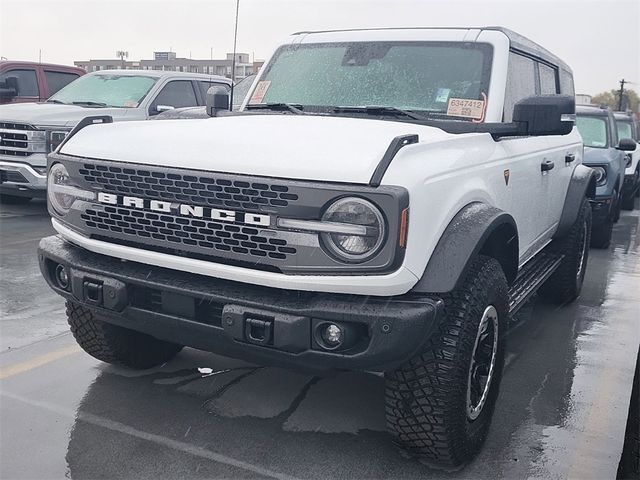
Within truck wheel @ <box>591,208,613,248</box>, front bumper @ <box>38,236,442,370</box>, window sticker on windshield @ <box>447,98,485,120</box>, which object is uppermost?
window sticker on windshield @ <box>447,98,485,120</box>

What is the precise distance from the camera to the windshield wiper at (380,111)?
3.60 m

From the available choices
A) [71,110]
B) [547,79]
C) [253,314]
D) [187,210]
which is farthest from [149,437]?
[71,110]

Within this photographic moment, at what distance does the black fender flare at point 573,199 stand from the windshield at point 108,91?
630 centimetres

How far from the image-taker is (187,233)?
9.27ft

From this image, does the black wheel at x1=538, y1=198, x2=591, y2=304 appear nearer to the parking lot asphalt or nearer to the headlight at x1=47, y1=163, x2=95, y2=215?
the parking lot asphalt

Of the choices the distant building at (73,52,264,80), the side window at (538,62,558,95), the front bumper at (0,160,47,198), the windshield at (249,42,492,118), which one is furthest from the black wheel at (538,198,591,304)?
the distant building at (73,52,264,80)

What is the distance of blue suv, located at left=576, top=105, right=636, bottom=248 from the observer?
852 cm

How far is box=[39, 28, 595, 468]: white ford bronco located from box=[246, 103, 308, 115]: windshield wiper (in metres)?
0.13

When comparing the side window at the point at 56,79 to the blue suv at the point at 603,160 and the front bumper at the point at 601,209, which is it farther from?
the front bumper at the point at 601,209

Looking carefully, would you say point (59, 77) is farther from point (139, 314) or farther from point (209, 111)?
point (139, 314)

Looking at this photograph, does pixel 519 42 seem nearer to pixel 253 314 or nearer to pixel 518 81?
pixel 518 81

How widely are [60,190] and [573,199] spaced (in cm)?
370

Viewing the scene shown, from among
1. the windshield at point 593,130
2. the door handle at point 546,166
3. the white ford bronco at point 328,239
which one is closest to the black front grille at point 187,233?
the white ford bronco at point 328,239

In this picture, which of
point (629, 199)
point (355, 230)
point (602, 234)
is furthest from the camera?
point (629, 199)
